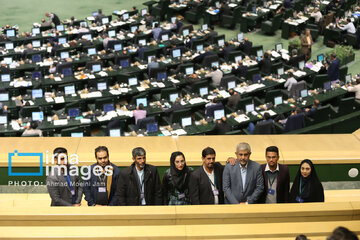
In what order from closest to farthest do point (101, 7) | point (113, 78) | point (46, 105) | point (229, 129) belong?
point (229, 129)
point (46, 105)
point (113, 78)
point (101, 7)

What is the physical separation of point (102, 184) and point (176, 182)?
0.94 meters

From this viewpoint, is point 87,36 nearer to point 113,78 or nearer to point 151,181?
point 113,78

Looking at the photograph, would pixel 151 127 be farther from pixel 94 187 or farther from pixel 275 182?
pixel 275 182

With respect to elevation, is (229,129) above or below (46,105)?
below

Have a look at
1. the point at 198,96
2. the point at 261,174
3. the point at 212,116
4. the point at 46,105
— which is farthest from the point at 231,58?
the point at 261,174

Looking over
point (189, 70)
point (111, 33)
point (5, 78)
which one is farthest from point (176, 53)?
point (5, 78)

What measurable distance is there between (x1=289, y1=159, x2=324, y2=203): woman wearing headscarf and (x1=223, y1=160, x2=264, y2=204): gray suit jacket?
0.40 m

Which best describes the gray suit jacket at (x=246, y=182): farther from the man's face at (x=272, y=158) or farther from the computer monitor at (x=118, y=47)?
the computer monitor at (x=118, y=47)

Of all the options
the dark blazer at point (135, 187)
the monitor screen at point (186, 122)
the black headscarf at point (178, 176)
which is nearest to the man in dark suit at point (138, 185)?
the dark blazer at point (135, 187)

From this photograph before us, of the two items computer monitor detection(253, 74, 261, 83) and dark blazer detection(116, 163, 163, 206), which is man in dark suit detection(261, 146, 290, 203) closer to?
dark blazer detection(116, 163, 163, 206)

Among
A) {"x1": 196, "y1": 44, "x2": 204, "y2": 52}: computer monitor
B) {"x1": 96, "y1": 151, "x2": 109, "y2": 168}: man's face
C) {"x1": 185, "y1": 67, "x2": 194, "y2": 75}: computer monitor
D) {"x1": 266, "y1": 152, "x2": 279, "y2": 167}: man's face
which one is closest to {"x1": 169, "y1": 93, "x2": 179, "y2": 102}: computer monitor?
{"x1": 185, "y1": 67, "x2": 194, "y2": 75}: computer monitor

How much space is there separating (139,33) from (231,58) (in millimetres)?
3876

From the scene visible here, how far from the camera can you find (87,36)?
19.8 metres

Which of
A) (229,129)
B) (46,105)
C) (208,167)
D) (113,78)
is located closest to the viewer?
(208,167)
